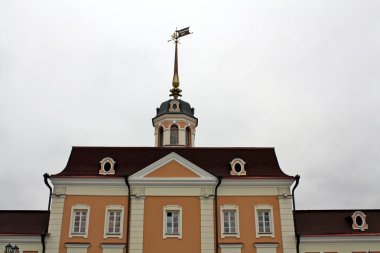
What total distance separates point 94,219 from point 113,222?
1.16 m

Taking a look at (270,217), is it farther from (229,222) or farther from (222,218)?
(222,218)

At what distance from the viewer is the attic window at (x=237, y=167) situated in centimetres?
2769

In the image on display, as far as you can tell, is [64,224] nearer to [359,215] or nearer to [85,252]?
[85,252]

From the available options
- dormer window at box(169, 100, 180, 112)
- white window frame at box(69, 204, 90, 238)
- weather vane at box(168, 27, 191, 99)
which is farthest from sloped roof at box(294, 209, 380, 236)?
weather vane at box(168, 27, 191, 99)

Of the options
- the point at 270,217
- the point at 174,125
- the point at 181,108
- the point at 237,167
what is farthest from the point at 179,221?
the point at 181,108

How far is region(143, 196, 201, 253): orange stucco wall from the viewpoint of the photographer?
25641 millimetres

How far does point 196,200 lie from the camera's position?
26859 mm

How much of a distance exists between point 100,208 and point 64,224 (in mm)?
2292

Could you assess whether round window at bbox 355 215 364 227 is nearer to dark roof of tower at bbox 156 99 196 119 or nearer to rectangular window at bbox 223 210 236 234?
rectangular window at bbox 223 210 236 234

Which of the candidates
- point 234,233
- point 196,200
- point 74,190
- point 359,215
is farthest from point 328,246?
point 74,190

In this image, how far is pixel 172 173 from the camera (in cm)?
2728

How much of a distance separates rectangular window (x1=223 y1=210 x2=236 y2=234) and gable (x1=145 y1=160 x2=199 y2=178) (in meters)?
3.06

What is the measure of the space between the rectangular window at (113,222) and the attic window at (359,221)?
47.9ft

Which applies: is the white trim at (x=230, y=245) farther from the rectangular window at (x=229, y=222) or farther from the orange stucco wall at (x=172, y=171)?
the orange stucco wall at (x=172, y=171)
